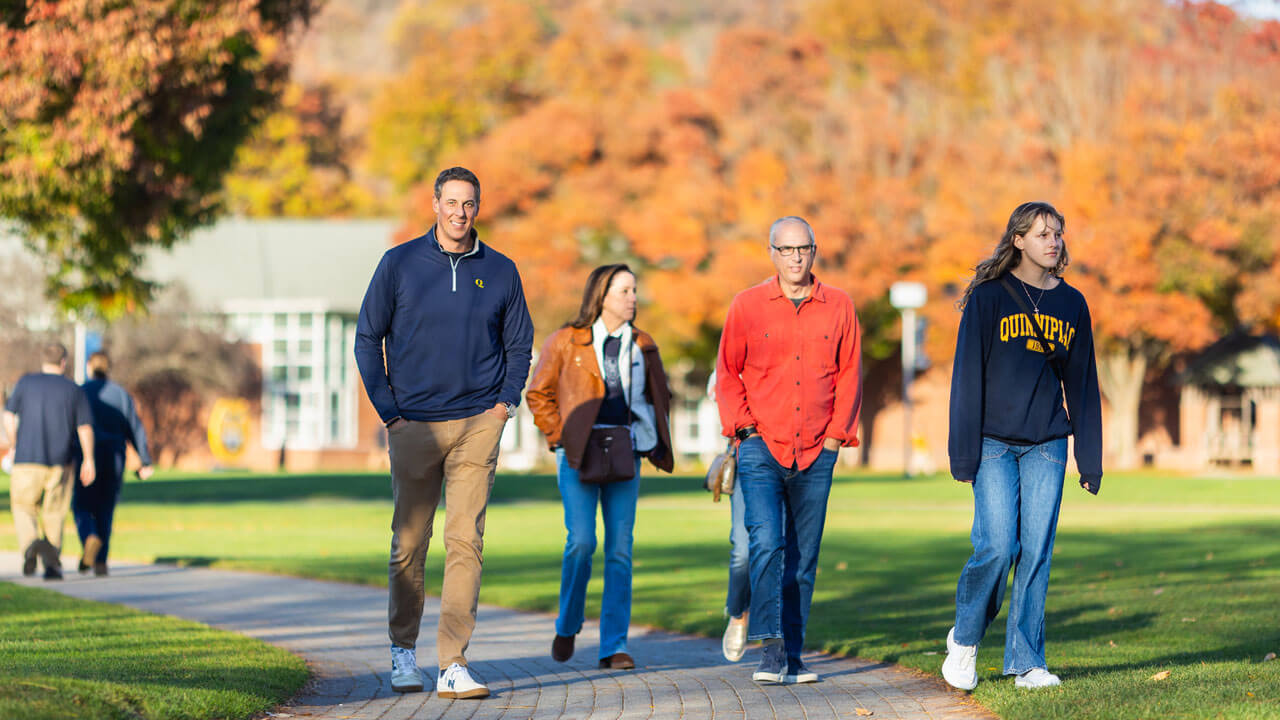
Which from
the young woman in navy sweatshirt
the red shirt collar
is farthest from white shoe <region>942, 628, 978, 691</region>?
the red shirt collar

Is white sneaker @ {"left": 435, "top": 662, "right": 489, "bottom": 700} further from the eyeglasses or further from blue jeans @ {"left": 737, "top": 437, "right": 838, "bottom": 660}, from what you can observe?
the eyeglasses

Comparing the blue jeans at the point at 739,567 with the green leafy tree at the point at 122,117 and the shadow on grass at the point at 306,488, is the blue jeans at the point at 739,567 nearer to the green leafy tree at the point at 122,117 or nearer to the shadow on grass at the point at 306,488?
the green leafy tree at the point at 122,117

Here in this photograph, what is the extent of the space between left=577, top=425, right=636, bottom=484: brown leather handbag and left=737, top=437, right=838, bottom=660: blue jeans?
79 centimetres

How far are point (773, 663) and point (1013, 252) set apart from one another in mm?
2183

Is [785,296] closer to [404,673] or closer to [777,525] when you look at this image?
[777,525]

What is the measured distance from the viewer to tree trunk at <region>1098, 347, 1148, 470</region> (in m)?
43.8

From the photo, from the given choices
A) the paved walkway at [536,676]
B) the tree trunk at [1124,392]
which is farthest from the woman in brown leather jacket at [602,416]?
the tree trunk at [1124,392]

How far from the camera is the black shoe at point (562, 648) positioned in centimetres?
864

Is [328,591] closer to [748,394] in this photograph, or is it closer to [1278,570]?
[748,394]

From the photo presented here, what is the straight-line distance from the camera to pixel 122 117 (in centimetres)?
1991

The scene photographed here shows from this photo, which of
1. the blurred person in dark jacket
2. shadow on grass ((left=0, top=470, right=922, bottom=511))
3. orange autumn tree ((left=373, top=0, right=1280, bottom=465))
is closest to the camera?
the blurred person in dark jacket

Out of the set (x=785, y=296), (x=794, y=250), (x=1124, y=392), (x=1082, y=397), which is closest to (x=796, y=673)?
(x=785, y=296)

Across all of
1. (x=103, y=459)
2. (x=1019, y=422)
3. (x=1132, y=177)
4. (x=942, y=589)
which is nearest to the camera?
(x=1019, y=422)

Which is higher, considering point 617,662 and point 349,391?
point 349,391
